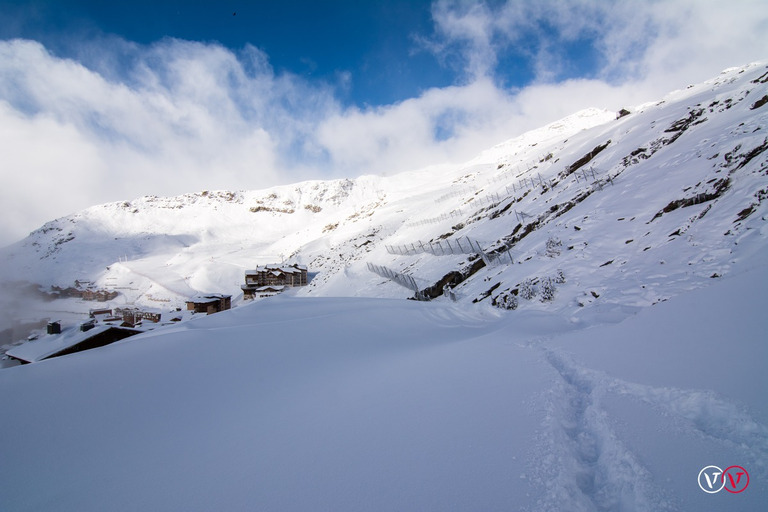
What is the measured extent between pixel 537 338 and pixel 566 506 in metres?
5.41

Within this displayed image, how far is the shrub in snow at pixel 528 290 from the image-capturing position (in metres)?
11.3

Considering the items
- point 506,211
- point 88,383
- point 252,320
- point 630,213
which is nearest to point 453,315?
point 252,320

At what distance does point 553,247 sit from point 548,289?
4068 mm

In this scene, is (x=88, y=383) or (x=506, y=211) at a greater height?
(x=506, y=211)

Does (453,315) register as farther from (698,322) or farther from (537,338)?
(698,322)

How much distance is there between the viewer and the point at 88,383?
4398 mm

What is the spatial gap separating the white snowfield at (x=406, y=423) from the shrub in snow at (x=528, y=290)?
4950 mm

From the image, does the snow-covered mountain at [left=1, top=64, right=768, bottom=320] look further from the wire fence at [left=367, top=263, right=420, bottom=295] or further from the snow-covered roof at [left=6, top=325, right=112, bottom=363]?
the snow-covered roof at [left=6, top=325, right=112, bottom=363]

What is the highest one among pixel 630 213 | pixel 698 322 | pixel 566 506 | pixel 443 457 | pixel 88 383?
pixel 630 213

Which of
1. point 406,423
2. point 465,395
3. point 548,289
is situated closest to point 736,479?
point 465,395

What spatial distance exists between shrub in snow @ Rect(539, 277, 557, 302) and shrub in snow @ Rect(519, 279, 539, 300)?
335 mm

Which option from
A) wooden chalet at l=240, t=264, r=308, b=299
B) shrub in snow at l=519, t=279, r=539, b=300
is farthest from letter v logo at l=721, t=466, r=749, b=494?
wooden chalet at l=240, t=264, r=308, b=299

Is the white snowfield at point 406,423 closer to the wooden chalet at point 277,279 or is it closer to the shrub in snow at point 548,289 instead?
the shrub in snow at point 548,289

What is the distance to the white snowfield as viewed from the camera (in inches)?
99.0
